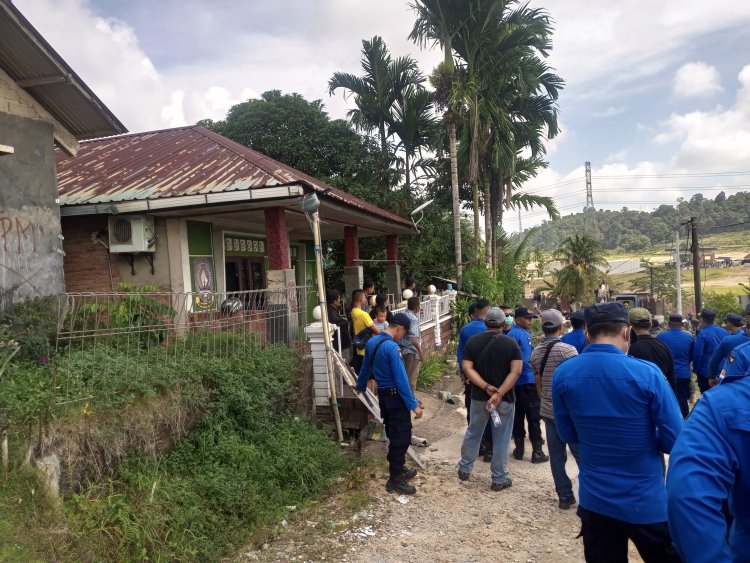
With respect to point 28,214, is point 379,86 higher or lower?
higher

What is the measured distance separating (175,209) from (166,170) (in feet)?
4.34

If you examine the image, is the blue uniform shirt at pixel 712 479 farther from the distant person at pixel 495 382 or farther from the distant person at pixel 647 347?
the distant person at pixel 647 347

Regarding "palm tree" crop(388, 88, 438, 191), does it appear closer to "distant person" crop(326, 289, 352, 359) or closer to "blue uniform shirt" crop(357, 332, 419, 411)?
"distant person" crop(326, 289, 352, 359)

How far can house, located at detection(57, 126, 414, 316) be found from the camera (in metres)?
7.20

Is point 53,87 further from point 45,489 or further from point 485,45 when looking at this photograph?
point 485,45

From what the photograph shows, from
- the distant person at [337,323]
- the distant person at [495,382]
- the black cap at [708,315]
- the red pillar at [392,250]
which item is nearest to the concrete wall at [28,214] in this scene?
the distant person at [337,323]

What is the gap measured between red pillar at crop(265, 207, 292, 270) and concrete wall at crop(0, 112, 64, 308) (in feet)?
8.83

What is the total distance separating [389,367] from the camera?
4.94 meters

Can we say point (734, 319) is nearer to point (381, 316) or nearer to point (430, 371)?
point (381, 316)

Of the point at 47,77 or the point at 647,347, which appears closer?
the point at 647,347

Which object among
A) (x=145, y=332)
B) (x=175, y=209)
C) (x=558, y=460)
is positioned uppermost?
(x=175, y=209)

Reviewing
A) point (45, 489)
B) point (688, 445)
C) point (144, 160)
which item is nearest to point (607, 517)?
point (688, 445)

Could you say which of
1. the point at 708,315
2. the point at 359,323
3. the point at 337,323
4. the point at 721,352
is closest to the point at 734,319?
the point at 708,315

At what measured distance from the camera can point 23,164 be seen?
228 inches
